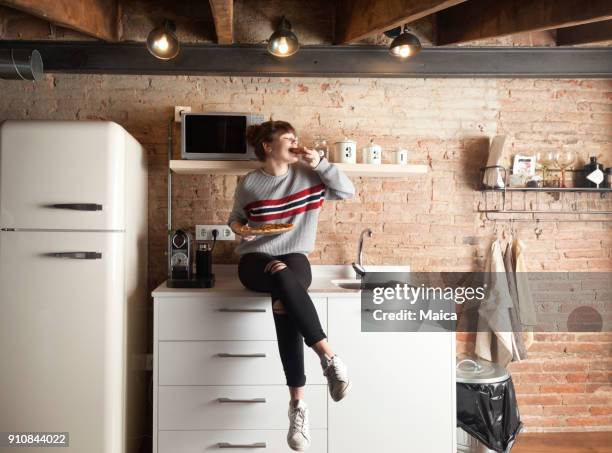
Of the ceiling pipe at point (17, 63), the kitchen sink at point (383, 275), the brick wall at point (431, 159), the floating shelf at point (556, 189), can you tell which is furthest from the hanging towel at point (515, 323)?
the ceiling pipe at point (17, 63)

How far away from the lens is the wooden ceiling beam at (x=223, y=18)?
1977mm

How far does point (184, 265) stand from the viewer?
2.28 m

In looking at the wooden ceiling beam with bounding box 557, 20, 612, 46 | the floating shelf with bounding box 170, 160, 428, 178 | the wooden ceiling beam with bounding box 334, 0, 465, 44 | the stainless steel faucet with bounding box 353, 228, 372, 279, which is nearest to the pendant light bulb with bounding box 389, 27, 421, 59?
the wooden ceiling beam with bounding box 334, 0, 465, 44

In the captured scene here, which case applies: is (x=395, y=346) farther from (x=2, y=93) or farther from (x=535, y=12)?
(x=2, y=93)

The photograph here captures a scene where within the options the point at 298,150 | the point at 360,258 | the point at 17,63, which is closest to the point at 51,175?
the point at 17,63

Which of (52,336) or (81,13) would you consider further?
(81,13)

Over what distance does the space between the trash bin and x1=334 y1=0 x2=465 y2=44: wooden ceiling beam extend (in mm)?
1839

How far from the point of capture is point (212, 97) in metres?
2.70

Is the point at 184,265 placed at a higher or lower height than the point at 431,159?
lower

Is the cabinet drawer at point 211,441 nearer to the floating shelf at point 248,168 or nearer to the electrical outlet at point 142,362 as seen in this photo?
the electrical outlet at point 142,362

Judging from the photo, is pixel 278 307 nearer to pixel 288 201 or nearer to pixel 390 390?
pixel 288 201

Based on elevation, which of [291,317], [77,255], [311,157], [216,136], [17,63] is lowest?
[291,317]

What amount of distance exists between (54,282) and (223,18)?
5.00ft

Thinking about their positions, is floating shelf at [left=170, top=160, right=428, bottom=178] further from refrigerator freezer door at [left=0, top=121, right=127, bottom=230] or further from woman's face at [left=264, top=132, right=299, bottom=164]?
refrigerator freezer door at [left=0, top=121, right=127, bottom=230]
